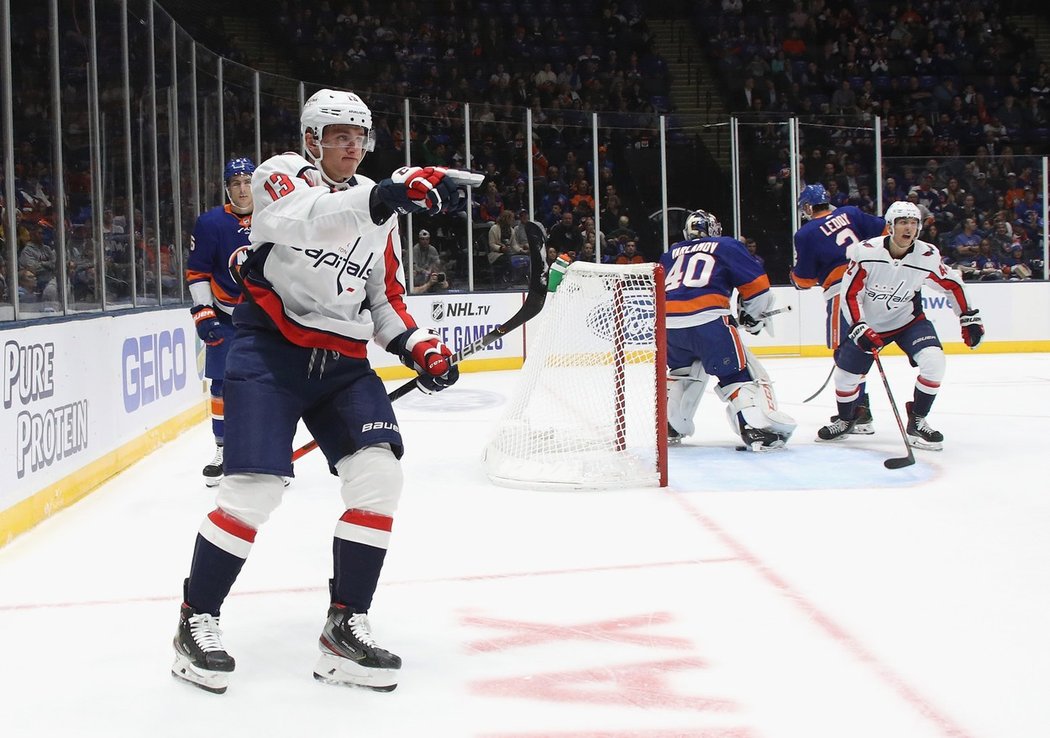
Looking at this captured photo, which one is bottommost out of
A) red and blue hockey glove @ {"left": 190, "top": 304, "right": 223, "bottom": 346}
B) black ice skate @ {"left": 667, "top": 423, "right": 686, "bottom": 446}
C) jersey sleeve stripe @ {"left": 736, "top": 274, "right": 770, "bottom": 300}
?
black ice skate @ {"left": 667, "top": 423, "right": 686, "bottom": 446}

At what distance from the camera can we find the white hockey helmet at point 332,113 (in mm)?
2189

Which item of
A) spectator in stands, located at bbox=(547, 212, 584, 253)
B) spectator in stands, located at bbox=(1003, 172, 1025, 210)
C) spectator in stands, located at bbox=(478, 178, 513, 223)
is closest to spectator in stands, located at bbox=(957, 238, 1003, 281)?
spectator in stands, located at bbox=(1003, 172, 1025, 210)

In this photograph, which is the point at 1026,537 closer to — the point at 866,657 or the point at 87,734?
the point at 866,657

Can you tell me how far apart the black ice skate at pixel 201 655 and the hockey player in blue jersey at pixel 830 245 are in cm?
395

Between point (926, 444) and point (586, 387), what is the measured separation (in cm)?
156

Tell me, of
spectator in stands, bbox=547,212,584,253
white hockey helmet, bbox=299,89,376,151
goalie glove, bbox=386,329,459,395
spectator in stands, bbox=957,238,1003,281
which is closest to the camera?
white hockey helmet, bbox=299,89,376,151

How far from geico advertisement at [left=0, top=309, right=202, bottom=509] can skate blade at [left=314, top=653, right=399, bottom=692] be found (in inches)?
64.5

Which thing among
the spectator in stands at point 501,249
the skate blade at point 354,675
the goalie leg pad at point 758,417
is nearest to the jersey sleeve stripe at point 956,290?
the goalie leg pad at point 758,417

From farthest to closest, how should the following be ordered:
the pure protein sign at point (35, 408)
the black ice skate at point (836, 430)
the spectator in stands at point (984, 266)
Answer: the spectator in stands at point (984, 266) → the black ice skate at point (836, 430) → the pure protein sign at point (35, 408)

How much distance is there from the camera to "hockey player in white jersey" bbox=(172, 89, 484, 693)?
6.89ft

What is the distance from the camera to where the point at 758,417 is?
4.93 meters

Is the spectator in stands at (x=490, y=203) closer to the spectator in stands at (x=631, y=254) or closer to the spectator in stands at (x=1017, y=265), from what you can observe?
the spectator in stands at (x=631, y=254)

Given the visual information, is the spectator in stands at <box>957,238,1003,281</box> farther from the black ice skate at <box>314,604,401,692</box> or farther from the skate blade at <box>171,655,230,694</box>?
the skate blade at <box>171,655,230,694</box>

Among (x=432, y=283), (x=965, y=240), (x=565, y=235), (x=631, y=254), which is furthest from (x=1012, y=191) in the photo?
(x=432, y=283)
